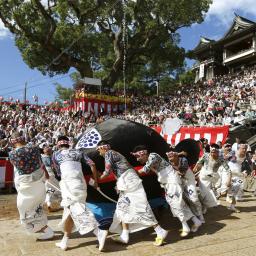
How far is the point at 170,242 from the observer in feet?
16.9

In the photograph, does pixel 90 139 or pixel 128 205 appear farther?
pixel 90 139

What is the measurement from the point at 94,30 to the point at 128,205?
2813cm

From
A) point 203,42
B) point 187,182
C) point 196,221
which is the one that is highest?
point 203,42

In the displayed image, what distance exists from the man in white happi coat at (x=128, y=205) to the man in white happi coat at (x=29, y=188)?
3.19 ft

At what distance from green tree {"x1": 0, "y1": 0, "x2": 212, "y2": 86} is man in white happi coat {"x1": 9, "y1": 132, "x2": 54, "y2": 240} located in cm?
2311

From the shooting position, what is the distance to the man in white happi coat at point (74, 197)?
500 centimetres

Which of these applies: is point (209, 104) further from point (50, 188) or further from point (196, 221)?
point (196, 221)

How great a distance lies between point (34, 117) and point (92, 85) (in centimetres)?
802

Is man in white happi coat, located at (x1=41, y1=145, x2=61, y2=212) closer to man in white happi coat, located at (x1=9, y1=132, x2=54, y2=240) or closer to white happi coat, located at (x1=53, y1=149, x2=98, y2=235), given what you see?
man in white happi coat, located at (x1=9, y1=132, x2=54, y2=240)

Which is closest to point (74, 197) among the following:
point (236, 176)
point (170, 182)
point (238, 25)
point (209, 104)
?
point (170, 182)

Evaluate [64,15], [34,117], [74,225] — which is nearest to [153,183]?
[74,225]

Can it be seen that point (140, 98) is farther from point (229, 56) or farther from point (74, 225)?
point (74, 225)

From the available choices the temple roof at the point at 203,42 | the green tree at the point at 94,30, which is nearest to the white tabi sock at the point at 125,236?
the green tree at the point at 94,30

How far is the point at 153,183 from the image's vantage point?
610 centimetres
